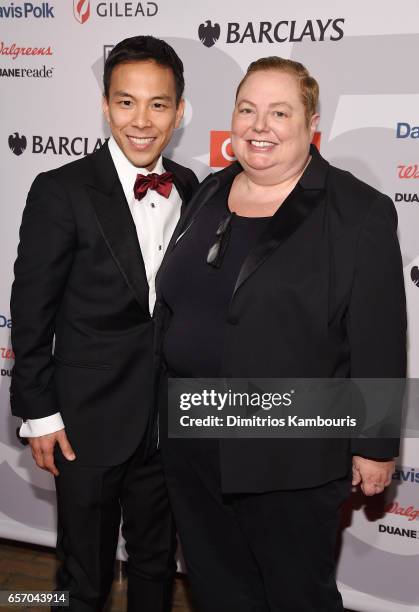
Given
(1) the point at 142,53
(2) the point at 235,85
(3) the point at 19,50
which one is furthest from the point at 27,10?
(1) the point at 142,53

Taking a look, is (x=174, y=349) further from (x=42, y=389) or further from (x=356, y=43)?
(x=356, y=43)

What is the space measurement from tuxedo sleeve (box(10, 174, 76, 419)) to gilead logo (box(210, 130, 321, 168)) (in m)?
0.84

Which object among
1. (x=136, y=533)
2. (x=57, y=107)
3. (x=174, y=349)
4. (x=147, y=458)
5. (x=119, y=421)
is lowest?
(x=136, y=533)

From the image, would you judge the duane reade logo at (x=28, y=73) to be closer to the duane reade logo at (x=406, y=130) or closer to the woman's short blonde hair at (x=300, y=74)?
the woman's short blonde hair at (x=300, y=74)

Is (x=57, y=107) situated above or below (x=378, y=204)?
above

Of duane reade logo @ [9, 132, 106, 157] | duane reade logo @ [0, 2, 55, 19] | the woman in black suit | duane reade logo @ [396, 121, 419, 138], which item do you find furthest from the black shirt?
duane reade logo @ [0, 2, 55, 19]

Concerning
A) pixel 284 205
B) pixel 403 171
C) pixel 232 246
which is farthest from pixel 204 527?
pixel 403 171

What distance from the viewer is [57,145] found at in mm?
2764

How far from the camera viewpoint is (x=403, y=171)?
2365 mm

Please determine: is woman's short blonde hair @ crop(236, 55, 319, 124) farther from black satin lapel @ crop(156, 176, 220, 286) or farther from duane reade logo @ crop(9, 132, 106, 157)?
duane reade logo @ crop(9, 132, 106, 157)

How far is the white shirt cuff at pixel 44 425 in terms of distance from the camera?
1988mm

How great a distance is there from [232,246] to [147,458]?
0.76m

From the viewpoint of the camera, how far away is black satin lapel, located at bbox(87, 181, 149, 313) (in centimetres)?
193

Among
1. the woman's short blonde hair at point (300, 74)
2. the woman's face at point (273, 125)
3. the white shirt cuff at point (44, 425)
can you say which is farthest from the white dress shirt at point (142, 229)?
the woman's short blonde hair at point (300, 74)
